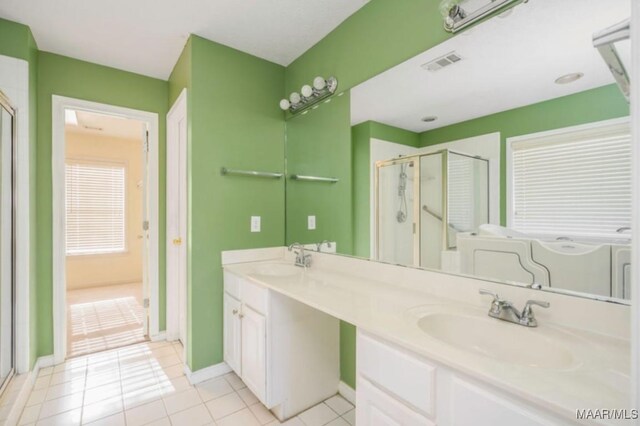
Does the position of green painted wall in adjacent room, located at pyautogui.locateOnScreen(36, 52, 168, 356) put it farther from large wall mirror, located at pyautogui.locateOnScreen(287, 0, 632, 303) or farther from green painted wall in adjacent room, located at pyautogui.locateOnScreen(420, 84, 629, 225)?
green painted wall in adjacent room, located at pyautogui.locateOnScreen(420, 84, 629, 225)

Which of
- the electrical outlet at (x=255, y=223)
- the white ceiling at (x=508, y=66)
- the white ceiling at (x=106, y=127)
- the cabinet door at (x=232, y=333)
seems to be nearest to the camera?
the white ceiling at (x=508, y=66)

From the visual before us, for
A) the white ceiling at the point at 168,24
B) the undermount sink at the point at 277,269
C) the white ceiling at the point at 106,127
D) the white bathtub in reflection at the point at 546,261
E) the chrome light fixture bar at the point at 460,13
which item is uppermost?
the white ceiling at the point at 168,24

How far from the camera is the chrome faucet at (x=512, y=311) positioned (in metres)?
1.02

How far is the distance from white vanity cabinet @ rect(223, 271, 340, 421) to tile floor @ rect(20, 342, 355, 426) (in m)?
0.12

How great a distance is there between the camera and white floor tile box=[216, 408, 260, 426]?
166 centimetres

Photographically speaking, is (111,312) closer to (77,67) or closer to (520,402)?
(77,67)

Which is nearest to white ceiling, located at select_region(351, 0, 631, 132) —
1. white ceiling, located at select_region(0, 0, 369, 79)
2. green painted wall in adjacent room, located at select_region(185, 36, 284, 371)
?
white ceiling, located at select_region(0, 0, 369, 79)

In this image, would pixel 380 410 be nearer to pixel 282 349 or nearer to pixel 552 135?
pixel 282 349

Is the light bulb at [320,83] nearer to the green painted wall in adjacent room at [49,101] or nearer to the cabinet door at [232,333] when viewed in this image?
the cabinet door at [232,333]

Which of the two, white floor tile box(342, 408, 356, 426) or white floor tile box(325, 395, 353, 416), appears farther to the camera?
white floor tile box(325, 395, 353, 416)

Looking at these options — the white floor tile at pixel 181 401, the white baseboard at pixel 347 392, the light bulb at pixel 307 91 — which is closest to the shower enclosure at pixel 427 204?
the light bulb at pixel 307 91

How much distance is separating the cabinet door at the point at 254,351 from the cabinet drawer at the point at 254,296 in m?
0.04

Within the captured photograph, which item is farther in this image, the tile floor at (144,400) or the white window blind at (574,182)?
the tile floor at (144,400)

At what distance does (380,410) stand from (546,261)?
816 millimetres
